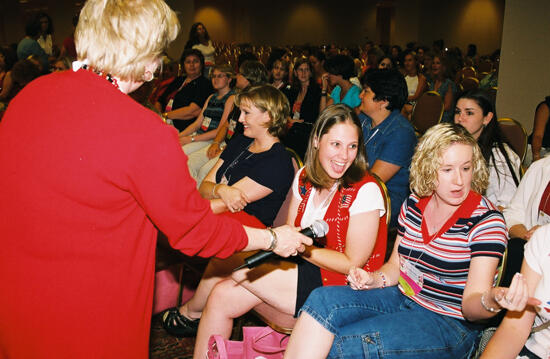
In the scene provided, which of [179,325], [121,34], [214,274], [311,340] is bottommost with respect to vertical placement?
[179,325]

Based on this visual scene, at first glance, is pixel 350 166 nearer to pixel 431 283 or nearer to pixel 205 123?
pixel 431 283

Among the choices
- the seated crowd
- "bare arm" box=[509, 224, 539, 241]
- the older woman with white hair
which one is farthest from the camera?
"bare arm" box=[509, 224, 539, 241]

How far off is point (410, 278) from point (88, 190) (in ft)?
4.19

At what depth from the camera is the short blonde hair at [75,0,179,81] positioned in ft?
4.30

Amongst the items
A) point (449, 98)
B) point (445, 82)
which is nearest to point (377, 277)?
point (449, 98)

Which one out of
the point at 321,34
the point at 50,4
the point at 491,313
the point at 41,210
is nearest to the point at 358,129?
the point at 491,313

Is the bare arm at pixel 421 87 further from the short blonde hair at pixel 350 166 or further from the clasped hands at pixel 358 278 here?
the clasped hands at pixel 358 278

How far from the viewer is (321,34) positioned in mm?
21188

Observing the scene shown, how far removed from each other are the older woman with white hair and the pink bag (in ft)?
2.67

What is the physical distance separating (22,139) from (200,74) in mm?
4635

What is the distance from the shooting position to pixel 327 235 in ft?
7.23

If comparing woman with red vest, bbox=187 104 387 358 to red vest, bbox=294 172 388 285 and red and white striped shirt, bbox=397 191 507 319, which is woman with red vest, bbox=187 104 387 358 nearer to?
red vest, bbox=294 172 388 285

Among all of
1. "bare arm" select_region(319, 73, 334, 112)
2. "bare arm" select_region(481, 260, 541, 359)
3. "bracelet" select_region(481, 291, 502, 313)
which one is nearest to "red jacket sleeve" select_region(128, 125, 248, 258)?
"bracelet" select_region(481, 291, 502, 313)

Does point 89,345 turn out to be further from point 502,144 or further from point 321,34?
point 321,34
